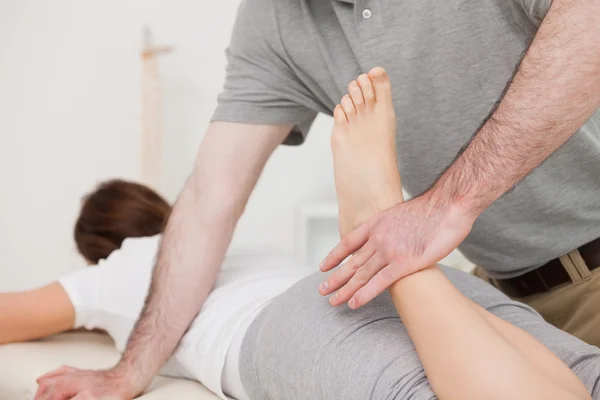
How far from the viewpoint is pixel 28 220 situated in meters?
2.61

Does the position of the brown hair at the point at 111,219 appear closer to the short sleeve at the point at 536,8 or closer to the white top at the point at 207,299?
the white top at the point at 207,299

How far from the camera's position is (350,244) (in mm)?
1082

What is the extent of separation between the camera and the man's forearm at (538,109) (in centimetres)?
92

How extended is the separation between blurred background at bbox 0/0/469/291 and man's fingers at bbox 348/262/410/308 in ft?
5.07

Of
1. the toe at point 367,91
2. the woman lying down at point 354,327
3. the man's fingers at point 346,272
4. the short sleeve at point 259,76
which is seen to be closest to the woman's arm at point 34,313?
the woman lying down at point 354,327

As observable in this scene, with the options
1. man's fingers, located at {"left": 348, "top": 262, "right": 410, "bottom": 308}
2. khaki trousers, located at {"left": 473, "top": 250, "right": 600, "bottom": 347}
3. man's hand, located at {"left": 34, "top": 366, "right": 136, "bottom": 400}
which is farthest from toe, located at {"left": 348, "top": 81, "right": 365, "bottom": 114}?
man's hand, located at {"left": 34, "top": 366, "right": 136, "bottom": 400}

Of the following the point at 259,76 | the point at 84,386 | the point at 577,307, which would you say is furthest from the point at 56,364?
the point at 577,307

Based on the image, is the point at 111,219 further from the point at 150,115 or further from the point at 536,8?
the point at 536,8

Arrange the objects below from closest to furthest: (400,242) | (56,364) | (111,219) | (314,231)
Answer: (400,242)
(56,364)
(111,219)
(314,231)

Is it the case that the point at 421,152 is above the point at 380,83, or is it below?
below

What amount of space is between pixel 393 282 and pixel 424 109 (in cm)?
45

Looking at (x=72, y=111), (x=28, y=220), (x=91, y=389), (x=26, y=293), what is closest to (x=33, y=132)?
(x=72, y=111)

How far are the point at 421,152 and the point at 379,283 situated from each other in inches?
18.1

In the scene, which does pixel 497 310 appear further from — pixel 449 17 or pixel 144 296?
pixel 144 296
